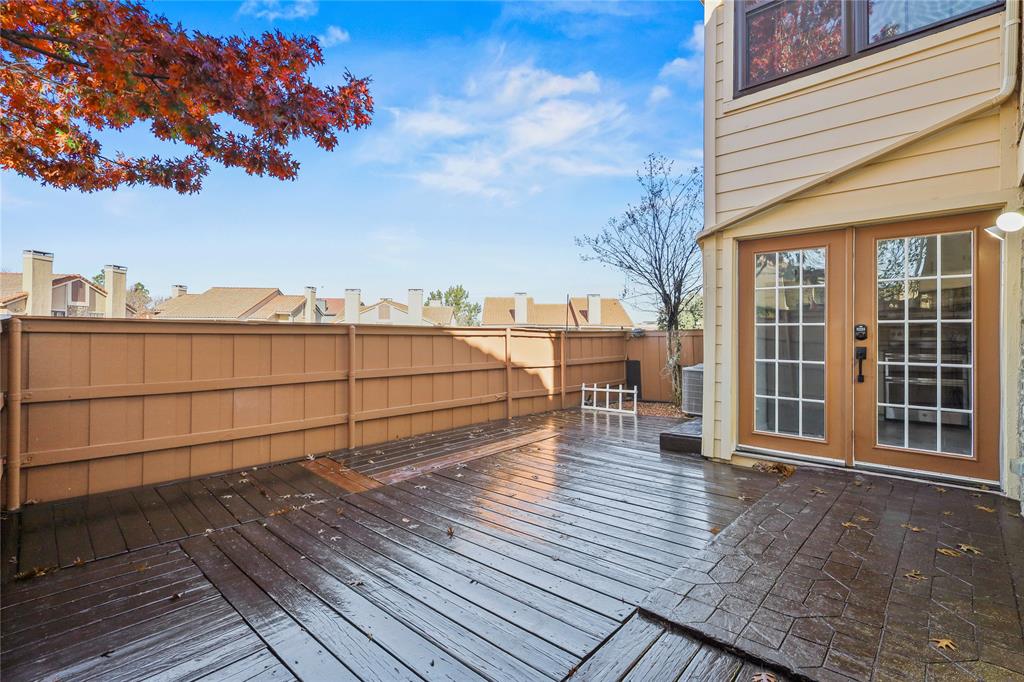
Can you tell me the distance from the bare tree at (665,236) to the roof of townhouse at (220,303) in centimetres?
1883

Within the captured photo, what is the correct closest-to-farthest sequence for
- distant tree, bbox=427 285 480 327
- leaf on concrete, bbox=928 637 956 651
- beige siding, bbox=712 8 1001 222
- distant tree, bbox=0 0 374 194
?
leaf on concrete, bbox=928 637 956 651, distant tree, bbox=0 0 374 194, beige siding, bbox=712 8 1001 222, distant tree, bbox=427 285 480 327

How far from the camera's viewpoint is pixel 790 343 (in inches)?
152

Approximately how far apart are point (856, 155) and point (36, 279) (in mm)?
9588

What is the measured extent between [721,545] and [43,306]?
28.6 feet

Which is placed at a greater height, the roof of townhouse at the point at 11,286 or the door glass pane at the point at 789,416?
the roof of townhouse at the point at 11,286

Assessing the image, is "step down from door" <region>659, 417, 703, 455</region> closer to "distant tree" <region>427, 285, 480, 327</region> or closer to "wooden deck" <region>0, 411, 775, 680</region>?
"wooden deck" <region>0, 411, 775, 680</region>

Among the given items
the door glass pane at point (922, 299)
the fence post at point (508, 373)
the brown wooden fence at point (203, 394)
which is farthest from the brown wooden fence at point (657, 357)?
the door glass pane at point (922, 299)

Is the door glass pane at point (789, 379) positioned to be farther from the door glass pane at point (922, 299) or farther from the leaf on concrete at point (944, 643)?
the leaf on concrete at point (944, 643)

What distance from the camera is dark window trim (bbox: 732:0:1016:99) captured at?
123 inches

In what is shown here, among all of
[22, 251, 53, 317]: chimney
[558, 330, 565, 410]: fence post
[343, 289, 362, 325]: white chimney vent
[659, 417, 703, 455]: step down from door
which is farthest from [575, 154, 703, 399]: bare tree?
[343, 289, 362, 325]: white chimney vent

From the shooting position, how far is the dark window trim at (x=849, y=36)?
10.3 ft

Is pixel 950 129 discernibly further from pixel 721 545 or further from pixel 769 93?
pixel 721 545

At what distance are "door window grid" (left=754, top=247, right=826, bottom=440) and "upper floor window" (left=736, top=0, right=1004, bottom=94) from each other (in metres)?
1.50

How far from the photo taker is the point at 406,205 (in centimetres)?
2400
